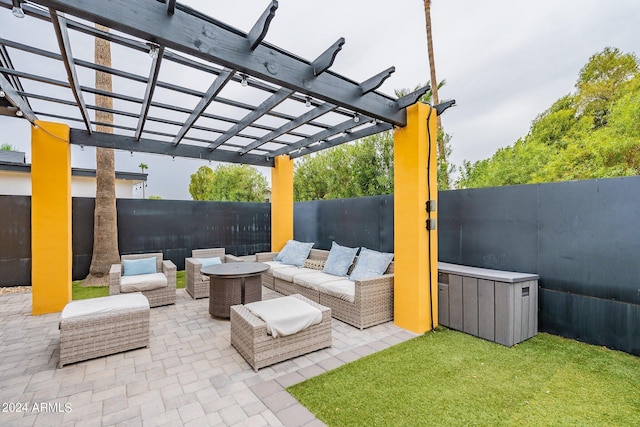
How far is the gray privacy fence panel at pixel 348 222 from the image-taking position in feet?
18.4

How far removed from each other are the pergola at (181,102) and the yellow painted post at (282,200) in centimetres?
138

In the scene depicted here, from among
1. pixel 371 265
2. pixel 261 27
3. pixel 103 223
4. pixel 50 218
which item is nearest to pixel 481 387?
pixel 371 265

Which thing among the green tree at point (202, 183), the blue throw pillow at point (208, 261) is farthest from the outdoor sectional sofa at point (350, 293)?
the green tree at point (202, 183)

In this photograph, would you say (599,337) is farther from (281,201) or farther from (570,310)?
(281,201)

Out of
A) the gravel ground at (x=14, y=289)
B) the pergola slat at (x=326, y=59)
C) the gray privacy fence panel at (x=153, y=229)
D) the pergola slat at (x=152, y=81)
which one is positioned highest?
the pergola slat at (x=326, y=59)

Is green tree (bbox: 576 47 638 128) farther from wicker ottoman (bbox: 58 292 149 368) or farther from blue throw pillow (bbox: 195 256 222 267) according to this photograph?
wicker ottoman (bbox: 58 292 149 368)

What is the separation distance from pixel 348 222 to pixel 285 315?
142 inches

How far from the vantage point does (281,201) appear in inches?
299

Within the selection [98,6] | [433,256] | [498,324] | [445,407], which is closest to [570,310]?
[498,324]

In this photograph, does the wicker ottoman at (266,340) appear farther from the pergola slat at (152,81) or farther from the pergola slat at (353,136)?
the pergola slat at (353,136)

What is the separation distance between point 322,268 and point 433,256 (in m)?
2.42

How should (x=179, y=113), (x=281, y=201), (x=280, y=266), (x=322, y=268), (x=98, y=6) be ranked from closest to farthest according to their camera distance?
(x=98, y=6) < (x=179, y=113) < (x=322, y=268) < (x=280, y=266) < (x=281, y=201)

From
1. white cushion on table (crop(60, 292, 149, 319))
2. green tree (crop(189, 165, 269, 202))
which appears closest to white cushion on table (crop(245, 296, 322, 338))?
white cushion on table (crop(60, 292, 149, 319))

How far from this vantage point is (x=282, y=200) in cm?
759
